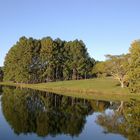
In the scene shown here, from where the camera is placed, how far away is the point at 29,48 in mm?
154625

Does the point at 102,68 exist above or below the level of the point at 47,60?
below

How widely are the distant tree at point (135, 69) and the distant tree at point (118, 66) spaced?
1564 centimetres

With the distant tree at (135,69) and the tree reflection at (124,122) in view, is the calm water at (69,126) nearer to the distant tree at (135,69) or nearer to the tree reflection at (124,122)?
the tree reflection at (124,122)

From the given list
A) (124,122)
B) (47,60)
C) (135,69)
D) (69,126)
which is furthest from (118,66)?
(69,126)

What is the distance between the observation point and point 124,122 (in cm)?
4488

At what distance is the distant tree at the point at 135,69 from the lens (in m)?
80.1

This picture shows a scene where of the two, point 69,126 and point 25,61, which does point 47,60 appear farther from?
point 69,126

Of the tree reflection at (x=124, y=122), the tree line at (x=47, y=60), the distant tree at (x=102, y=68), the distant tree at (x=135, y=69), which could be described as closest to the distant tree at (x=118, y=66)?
the distant tree at (x=102, y=68)

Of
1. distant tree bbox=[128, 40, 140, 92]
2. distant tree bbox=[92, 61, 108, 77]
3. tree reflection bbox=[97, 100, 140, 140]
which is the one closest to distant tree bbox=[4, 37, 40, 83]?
distant tree bbox=[92, 61, 108, 77]

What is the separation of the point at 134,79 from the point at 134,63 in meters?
4.15

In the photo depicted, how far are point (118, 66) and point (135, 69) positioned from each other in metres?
22.5

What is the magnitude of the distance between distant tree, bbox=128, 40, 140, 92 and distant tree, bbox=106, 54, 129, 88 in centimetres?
1564

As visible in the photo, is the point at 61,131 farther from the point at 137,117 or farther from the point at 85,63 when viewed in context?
the point at 85,63

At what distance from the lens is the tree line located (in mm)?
152500
